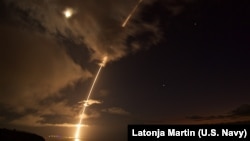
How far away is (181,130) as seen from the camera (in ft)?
70.7

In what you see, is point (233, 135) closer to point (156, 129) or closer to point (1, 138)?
point (156, 129)

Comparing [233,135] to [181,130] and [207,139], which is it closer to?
[207,139]

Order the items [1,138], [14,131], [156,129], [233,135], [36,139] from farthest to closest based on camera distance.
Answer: [36,139]
[14,131]
[1,138]
[156,129]
[233,135]

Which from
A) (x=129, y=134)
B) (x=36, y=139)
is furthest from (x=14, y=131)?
(x=129, y=134)

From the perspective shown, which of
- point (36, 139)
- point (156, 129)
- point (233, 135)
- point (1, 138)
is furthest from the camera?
point (36, 139)

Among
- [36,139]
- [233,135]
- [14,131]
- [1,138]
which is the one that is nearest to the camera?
[233,135]

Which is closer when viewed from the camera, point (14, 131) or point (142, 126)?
point (142, 126)

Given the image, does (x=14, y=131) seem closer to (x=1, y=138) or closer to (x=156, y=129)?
(x=1, y=138)

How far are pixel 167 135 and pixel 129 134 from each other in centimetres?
274

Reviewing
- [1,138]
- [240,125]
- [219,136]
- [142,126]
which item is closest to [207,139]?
[219,136]

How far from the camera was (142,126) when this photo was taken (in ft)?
73.0

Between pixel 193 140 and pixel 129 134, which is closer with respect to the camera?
pixel 193 140

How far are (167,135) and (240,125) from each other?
4.89m

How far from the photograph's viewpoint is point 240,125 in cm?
2089
